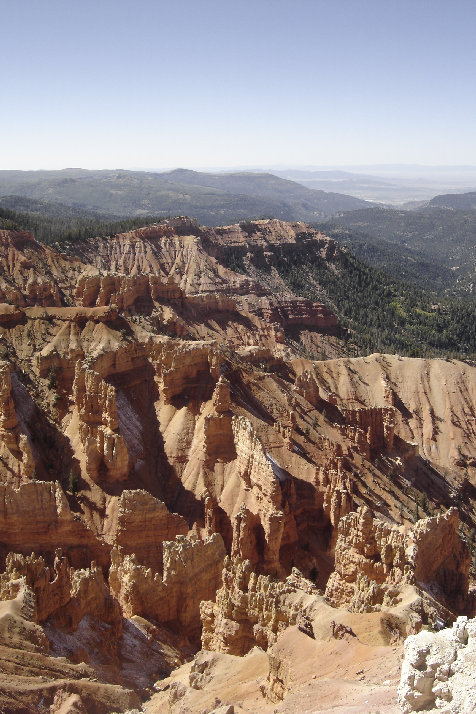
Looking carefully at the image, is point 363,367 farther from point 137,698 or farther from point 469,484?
point 137,698

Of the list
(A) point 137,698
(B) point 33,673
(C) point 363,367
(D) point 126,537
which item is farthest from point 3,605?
(C) point 363,367

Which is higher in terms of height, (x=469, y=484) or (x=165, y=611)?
(x=165, y=611)

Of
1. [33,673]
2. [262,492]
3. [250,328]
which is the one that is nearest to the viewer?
[33,673]

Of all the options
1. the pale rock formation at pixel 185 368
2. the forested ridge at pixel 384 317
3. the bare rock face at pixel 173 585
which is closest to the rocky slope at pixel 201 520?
the bare rock face at pixel 173 585

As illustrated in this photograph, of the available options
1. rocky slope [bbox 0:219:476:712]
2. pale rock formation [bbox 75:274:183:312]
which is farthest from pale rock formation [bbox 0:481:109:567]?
pale rock formation [bbox 75:274:183:312]

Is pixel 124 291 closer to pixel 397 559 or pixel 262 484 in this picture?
pixel 262 484

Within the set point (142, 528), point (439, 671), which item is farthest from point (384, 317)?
point (439, 671)
